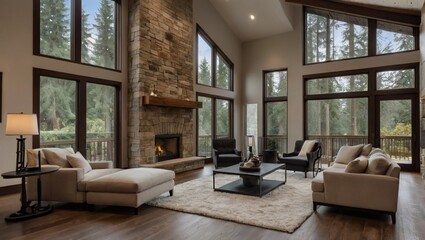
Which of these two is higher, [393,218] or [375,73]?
[375,73]

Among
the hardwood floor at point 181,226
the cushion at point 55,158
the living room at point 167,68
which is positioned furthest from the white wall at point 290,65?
the cushion at point 55,158

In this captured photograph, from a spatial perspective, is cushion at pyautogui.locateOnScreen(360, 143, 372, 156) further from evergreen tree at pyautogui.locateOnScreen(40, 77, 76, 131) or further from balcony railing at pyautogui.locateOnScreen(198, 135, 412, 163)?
evergreen tree at pyautogui.locateOnScreen(40, 77, 76, 131)

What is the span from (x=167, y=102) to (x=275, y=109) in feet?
13.6

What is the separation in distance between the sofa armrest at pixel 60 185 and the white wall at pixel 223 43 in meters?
4.72

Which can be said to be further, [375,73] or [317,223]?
[375,73]

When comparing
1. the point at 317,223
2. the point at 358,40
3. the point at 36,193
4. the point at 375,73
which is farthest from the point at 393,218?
the point at 358,40

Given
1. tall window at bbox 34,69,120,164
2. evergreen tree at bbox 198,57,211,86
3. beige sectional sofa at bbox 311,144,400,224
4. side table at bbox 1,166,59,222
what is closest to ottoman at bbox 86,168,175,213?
side table at bbox 1,166,59,222

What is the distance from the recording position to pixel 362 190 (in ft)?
11.6

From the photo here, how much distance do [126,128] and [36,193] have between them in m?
2.67

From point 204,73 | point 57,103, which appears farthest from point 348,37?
point 57,103

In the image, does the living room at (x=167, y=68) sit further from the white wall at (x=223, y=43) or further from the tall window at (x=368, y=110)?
the tall window at (x=368, y=110)

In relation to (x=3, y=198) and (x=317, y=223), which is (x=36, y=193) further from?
(x=317, y=223)

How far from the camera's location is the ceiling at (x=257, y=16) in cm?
791

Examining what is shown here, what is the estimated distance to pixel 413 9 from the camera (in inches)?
261
